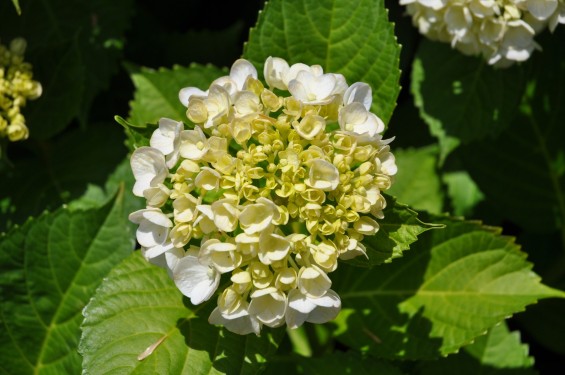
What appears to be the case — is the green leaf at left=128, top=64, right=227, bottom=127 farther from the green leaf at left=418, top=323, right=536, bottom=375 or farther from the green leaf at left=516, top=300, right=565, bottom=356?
the green leaf at left=516, top=300, right=565, bottom=356

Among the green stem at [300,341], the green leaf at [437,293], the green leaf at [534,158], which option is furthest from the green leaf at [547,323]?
the green stem at [300,341]

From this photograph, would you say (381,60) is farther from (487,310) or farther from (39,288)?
(39,288)

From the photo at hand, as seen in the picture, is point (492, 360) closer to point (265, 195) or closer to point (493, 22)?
point (493, 22)

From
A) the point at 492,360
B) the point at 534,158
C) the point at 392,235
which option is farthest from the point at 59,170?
the point at 534,158

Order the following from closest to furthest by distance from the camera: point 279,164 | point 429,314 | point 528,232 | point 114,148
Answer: point 279,164 → point 429,314 → point 114,148 → point 528,232

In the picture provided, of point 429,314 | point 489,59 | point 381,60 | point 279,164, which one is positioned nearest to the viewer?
point 279,164

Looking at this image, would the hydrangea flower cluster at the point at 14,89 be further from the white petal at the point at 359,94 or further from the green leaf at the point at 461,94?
the green leaf at the point at 461,94

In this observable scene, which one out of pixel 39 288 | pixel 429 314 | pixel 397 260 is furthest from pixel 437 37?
pixel 39 288
